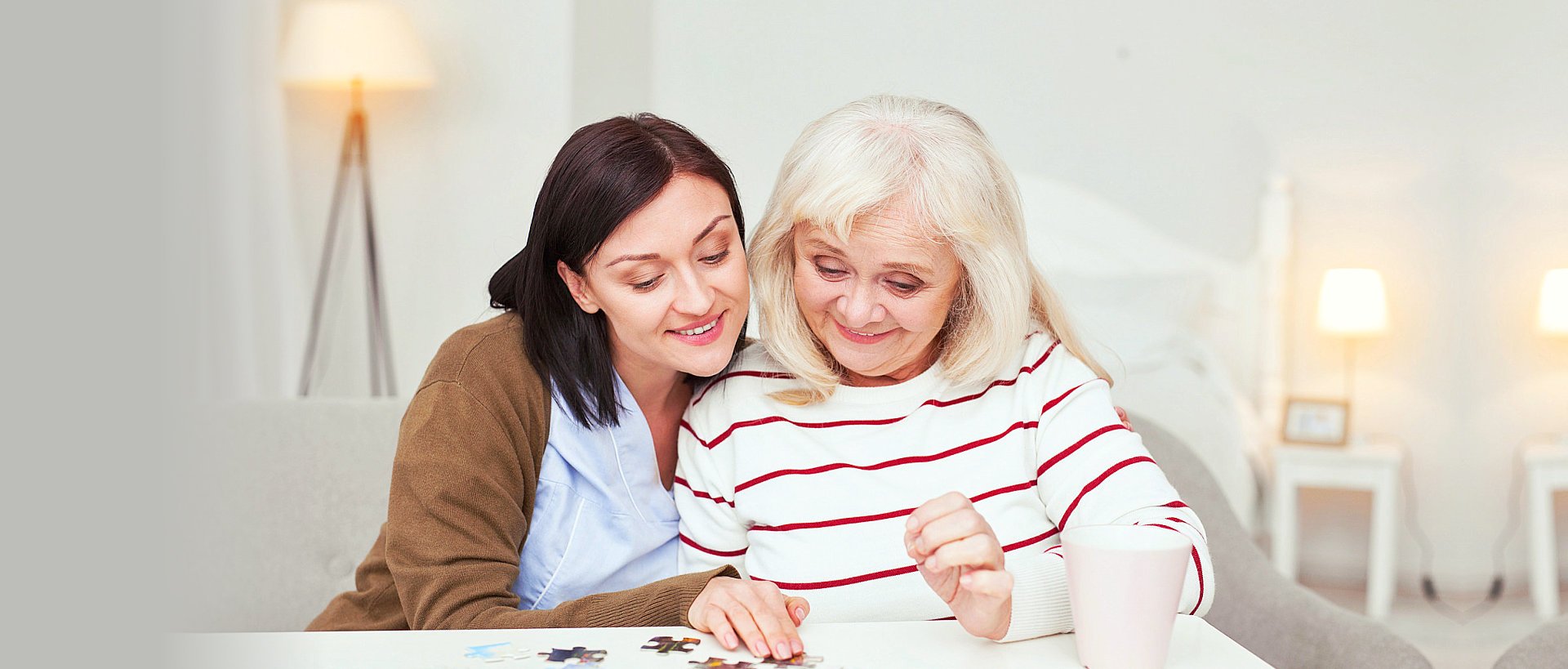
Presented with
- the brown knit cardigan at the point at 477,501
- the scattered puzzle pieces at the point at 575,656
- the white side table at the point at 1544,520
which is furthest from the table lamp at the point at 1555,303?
the scattered puzzle pieces at the point at 575,656

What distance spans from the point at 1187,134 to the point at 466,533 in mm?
3136

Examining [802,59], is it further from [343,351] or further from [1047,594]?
[1047,594]

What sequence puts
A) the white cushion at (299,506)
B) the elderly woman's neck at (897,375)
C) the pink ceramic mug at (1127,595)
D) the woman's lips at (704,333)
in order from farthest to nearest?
the white cushion at (299,506) → the elderly woman's neck at (897,375) → the woman's lips at (704,333) → the pink ceramic mug at (1127,595)

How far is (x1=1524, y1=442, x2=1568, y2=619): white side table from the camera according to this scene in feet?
11.9

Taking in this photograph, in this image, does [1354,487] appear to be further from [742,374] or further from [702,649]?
[702,649]

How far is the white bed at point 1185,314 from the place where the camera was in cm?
363

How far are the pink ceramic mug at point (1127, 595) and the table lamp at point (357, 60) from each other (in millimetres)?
2831

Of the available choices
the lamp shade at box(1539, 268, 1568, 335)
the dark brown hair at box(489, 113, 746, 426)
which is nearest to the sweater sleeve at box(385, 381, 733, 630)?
the dark brown hair at box(489, 113, 746, 426)

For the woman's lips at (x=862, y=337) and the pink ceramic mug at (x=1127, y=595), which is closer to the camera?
the pink ceramic mug at (x=1127, y=595)

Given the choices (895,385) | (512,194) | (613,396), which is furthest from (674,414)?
(512,194)

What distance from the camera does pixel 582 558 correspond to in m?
1.43

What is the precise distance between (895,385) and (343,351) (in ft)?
8.64

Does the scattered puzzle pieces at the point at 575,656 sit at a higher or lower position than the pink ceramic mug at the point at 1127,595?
lower

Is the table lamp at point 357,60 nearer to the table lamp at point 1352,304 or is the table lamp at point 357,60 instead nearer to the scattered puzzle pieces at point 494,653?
the scattered puzzle pieces at point 494,653
